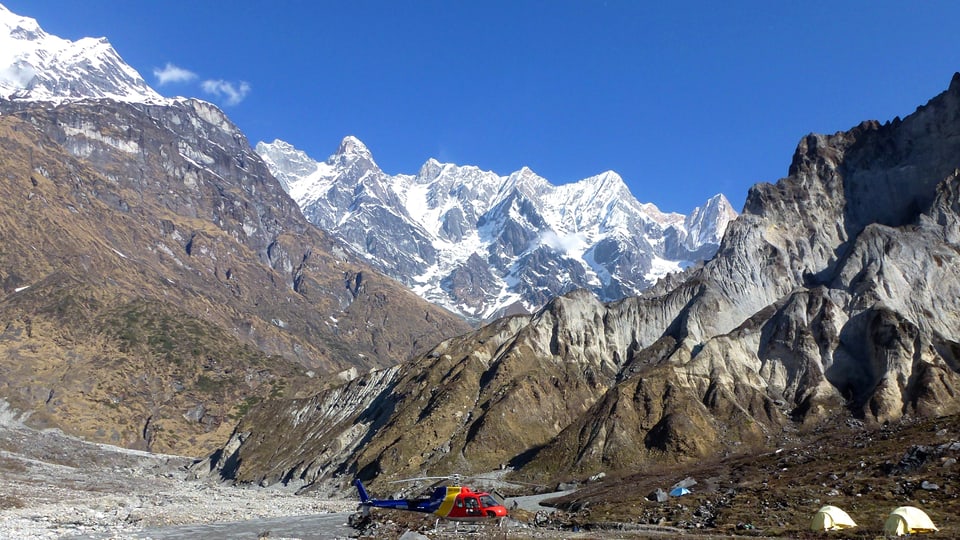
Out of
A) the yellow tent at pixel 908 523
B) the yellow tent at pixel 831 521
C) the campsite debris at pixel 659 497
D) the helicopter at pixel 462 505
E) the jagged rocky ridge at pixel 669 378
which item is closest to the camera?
the yellow tent at pixel 908 523

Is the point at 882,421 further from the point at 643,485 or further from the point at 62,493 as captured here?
the point at 62,493

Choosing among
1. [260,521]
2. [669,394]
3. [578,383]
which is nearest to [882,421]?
[669,394]

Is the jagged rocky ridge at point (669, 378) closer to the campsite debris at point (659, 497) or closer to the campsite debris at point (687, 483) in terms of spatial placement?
the campsite debris at point (687, 483)

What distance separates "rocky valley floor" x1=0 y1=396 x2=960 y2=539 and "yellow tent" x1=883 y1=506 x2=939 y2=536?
820mm

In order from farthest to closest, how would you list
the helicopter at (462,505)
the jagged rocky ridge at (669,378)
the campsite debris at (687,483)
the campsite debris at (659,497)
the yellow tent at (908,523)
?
the jagged rocky ridge at (669,378)
the campsite debris at (687,483)
the campsite debris at (659,497)
the helicopter at (462,505)
the yellow tent at (908,523)

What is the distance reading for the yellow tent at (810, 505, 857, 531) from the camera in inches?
1811

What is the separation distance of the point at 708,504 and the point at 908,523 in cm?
1983

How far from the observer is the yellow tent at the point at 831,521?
151 feet

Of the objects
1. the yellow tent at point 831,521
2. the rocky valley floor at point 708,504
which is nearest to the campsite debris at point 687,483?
the rocky valley floor at point 708,504

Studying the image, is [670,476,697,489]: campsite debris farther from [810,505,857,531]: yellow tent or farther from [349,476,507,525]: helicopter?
[349,476,507,525]: helicopter

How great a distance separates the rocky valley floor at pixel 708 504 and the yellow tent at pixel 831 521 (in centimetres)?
83

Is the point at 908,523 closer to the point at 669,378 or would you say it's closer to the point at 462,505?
the point at 462,505

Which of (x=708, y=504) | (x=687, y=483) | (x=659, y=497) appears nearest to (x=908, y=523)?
(x=708, y=504)

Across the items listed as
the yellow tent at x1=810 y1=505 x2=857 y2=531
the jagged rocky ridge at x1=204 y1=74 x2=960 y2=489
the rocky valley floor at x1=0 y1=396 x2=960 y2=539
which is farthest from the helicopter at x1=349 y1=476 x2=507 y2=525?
the jagged rocky ridge at x1=204 y1=74 x2=960 y2=489
